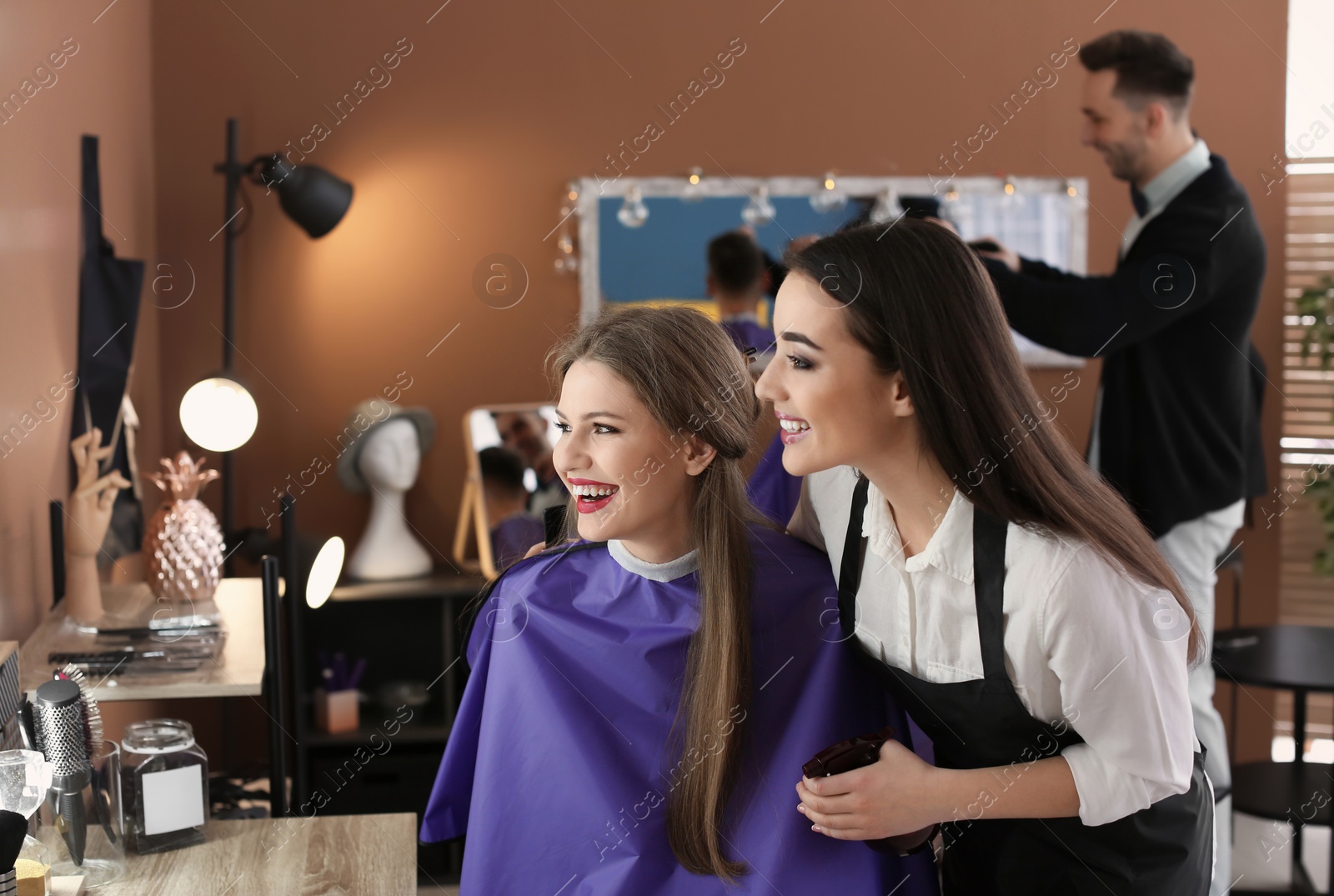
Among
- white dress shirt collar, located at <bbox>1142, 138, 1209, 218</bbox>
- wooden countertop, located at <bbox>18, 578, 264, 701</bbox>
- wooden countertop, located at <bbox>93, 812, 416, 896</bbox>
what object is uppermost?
white dress shirt collar, located at <bbox>1142, 138, 1209, 218</bbox>

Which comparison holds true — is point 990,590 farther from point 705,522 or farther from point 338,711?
point 338,711

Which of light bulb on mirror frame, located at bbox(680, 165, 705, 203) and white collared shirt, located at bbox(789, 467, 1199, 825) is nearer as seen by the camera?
white collared shirt, located at bbox(789, 467, 1199, 825)

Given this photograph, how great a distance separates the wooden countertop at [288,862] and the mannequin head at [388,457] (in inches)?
71.1

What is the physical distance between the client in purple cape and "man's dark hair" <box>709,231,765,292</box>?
176cm

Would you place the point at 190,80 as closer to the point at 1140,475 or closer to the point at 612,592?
the point at 612,592

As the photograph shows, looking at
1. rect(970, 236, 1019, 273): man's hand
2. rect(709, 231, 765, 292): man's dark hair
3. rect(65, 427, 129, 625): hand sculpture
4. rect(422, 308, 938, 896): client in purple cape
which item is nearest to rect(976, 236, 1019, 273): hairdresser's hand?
rect(970, 236, 1019, 273): man's hand

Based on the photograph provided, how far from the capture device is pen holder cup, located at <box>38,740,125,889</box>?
128 cm

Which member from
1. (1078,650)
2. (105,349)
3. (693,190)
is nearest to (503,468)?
(693,190)

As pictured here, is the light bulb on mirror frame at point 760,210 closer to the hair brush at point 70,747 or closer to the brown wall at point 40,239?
the brown wall at point 40,239

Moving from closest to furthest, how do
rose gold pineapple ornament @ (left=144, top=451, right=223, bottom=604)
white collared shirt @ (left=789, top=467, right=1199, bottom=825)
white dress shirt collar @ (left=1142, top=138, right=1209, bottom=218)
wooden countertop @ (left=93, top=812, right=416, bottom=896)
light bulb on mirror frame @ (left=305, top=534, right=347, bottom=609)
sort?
1. white collared shirt @ (left=789, top=467, right=1199, bottom=825)
2. wooden countertop @ (left=93, top=812, right=416, bottom=896)
3. light bulb on mirror frame @ (left=305, top=534, right=347, bottom=609)
4. rose gold pineapple ornament @ (left=144, top=451, right=223, bottom=604)
5. white dress shirt collar @ (left=1142, top=138, right=1209, bottom=218)

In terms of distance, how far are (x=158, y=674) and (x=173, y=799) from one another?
0.44 metres

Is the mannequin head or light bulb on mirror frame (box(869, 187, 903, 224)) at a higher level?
light bulb on mirror frame (box(869, 187, 903, 224))

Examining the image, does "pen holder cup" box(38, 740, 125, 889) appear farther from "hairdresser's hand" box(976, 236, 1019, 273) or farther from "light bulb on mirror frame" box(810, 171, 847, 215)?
"light bulb on mirror frame" box(810, 171, 847, 215)

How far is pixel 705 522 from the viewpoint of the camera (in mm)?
1423
